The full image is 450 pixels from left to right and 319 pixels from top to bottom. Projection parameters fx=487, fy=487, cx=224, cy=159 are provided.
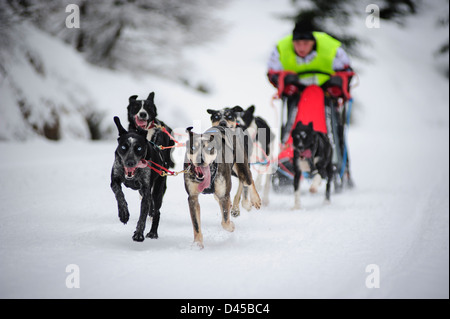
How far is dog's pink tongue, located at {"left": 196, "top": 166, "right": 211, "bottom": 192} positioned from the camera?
3.57 metres

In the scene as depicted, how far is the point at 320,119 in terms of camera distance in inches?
260

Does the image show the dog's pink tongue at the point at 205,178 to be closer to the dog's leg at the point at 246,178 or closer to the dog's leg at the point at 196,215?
the dog's leg at the point at 196,215

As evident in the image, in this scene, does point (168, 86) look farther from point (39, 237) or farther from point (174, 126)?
point (39, 237)

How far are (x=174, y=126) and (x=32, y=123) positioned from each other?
4.67m

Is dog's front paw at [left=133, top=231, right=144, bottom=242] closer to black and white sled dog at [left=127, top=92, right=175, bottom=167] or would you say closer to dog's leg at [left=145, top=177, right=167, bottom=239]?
dog's leg at [left=145, top=177, right=167, bottom=239]

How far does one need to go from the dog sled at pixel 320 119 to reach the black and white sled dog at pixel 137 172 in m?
2.87

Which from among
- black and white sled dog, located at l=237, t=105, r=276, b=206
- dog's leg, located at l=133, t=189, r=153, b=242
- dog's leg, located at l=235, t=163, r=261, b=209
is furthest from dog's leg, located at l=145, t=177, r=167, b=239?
black and white sled dog, located at l=237, t=105, r=276, b=206

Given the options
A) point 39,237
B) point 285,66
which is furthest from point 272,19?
point 39,237

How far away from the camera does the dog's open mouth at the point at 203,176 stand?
11.7 feet

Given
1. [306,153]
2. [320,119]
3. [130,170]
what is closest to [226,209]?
[130,170]

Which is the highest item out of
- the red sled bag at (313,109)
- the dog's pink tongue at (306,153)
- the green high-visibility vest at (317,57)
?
the green high-visibility vest at (317,57)

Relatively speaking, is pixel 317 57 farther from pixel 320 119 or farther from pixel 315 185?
pixel 315 185

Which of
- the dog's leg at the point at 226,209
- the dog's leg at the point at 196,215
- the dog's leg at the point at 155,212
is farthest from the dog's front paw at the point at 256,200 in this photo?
the dog's leg at the point at 155,212

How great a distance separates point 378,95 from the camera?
2259 centimetres
